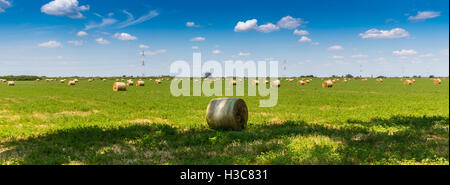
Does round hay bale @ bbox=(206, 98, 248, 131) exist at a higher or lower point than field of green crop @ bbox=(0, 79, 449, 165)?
higher

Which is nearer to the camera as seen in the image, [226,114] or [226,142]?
[226,142]

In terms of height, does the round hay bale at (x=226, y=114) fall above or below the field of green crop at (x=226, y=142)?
above

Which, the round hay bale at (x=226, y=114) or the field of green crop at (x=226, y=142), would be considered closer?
the field of green crop at (x=226, y=142)

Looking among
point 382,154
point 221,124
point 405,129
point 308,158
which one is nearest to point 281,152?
point 308,158

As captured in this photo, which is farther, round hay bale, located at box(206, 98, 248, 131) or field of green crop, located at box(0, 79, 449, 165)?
round hay bale, located at box(206, 98, 248, 131)

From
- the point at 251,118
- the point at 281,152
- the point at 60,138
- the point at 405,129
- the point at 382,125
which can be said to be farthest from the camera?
the point at 251,118

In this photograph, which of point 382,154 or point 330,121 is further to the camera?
point 330,121

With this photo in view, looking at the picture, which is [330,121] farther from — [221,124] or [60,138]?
[60,138]

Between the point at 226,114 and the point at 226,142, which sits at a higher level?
the point at 226,114

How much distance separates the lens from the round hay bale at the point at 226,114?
12.1 meters

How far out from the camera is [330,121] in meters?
14.2

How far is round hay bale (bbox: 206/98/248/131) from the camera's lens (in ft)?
39.8

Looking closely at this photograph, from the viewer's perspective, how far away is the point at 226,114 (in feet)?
39.8
